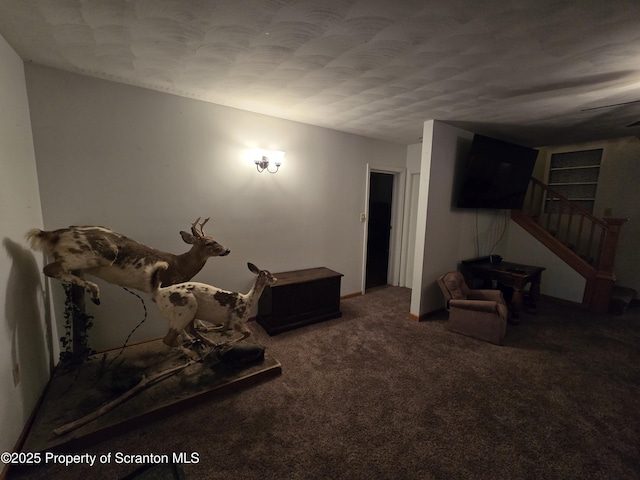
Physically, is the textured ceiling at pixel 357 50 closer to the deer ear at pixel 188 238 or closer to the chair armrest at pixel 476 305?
the deer ear at pixel 188 238

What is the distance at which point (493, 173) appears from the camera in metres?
3.53

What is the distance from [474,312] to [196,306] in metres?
2.79

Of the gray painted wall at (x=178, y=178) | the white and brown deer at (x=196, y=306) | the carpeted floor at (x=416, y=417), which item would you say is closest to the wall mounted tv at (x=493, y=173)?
the gray painted wall at (x=178, y=178)

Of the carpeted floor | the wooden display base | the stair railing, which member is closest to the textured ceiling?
the stair railing

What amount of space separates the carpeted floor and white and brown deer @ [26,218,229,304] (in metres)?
0.97

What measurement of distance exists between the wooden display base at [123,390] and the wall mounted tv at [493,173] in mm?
3162

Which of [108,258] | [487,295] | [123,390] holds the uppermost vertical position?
[108,258]

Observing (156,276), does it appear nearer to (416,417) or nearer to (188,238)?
(188,238)

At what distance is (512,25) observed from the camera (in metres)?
1.37

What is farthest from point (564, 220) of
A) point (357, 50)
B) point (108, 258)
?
point (108, 258)

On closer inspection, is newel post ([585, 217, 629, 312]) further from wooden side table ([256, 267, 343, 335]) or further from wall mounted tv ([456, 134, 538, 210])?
wooden side table ([256, 267, 343, 335])

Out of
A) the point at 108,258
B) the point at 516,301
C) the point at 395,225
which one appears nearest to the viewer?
the point at 108,258

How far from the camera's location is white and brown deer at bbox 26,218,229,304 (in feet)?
5.36

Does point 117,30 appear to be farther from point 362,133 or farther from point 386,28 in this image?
point 362,133
